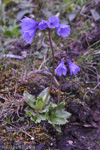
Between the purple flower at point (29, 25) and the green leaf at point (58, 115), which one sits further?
the green leaf at point (58, 115)

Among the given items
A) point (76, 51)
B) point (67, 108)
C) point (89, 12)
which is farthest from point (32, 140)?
point (89, 12)

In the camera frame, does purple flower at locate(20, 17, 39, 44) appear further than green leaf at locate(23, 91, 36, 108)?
No

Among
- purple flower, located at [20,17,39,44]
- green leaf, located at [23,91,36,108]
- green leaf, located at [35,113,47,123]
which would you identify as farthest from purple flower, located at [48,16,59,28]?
green leaf, located at [35,113,47,123]

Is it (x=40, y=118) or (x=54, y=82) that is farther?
(x=54, y=82)

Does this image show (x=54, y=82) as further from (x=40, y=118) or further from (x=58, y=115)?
(x=40, y=118)

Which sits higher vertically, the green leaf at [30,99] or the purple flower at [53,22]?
the purple flower at [53,22]

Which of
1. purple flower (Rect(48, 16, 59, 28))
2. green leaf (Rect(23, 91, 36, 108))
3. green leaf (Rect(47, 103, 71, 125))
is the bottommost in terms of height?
green leaf (Rect(47, 103, 71, 125))

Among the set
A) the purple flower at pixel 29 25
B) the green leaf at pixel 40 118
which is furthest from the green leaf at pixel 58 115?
the purple flower at pixel 29 25

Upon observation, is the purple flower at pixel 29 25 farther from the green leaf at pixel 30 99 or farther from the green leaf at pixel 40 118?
the green leaf at pixel 40 118

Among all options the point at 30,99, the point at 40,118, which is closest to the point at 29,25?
the point at 30,99

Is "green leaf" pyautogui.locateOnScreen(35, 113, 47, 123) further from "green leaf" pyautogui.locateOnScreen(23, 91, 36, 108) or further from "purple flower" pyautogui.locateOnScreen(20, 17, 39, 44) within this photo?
"purple flower" pyautogui.locateOnScreen(20, 17, 39, 44)

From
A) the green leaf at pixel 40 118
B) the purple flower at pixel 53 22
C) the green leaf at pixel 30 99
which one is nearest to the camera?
the purple flower at pixel 53 22
